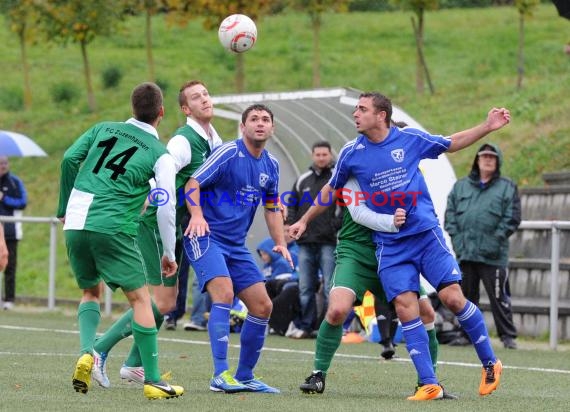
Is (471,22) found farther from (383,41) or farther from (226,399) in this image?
(226,399)

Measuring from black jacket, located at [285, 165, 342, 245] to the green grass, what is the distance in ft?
4.07

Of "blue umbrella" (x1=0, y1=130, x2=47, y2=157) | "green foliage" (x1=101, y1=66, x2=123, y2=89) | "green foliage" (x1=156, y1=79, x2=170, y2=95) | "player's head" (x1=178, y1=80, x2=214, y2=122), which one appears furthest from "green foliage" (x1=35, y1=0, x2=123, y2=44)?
"player's head" (x1=178, y1=80, x2=214, y2=122)

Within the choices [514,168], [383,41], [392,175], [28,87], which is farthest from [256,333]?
[383,41]

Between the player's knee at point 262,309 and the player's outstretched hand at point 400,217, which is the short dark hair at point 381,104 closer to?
the player's outstretched hand at point 400,217

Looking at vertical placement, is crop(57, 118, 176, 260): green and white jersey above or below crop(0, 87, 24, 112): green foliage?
below

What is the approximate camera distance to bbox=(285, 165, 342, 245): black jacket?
49.4ft

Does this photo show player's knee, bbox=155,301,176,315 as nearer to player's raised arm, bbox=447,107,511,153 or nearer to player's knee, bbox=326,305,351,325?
player's knee, bbox=326,305,351,325

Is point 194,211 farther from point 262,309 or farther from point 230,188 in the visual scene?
point 262,309

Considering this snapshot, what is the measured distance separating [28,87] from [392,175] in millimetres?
29159

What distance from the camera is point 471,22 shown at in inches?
1879

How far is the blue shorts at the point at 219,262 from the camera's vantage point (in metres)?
8.84

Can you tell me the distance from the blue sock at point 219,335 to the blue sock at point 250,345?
0.76 feet

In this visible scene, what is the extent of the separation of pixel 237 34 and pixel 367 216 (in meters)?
3.22

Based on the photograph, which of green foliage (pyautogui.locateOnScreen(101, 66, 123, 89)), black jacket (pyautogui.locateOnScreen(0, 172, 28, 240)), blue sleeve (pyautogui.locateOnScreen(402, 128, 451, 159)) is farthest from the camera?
green foliage (pyautogui.locateOnScreen(101, 66, 123, 89))
